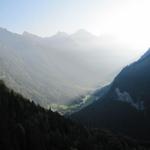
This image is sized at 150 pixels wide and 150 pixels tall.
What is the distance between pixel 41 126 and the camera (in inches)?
7411

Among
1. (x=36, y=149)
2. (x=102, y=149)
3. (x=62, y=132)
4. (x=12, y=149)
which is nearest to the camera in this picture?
(x=12, y=149)

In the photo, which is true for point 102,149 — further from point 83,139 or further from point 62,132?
point 62,132

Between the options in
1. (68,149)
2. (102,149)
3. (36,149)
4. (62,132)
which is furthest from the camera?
(62,132)

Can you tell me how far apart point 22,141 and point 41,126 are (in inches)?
1522

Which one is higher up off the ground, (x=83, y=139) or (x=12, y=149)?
(x=12, y=149)

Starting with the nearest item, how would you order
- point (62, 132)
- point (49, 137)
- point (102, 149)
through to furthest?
point (49, 137) < point (102, 149) < point (62, 132)

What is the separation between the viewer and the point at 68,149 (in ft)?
520

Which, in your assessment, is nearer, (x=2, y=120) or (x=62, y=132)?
(x=2, y=120)

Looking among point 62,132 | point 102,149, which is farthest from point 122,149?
point 62,132

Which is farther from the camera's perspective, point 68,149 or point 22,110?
point 22,110

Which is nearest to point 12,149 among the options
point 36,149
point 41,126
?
point 36,149

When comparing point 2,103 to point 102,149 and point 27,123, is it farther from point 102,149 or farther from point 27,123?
point 102,149

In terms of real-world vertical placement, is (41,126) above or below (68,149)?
below

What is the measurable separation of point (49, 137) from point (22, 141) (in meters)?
22.0
